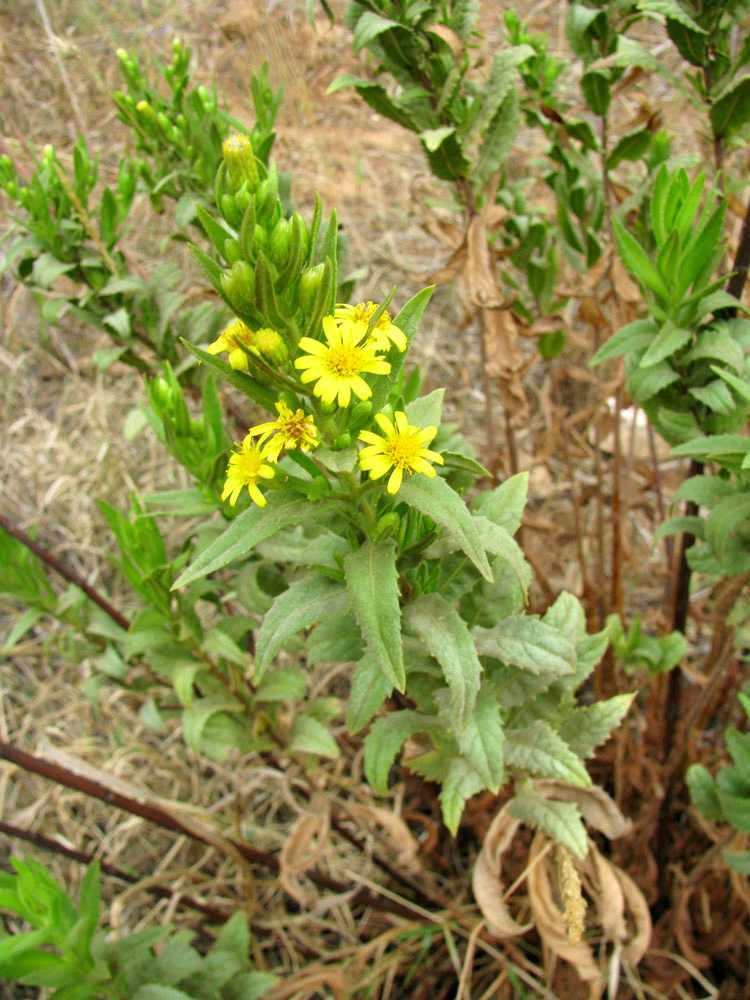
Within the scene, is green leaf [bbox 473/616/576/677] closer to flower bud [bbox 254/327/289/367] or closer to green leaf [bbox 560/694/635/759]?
green leaf [bbox 560/694/635/759]

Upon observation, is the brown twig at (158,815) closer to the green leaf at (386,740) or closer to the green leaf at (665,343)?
the green leaf at (386,740)

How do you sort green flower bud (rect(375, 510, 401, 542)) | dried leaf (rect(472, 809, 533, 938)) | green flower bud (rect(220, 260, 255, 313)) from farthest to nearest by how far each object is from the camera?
dried leaf (rect(472, 809, 533, 938)), green flower bud (rect(375, 510, 401, 542)), green flower bud (rect(220, 260, 255, 313))

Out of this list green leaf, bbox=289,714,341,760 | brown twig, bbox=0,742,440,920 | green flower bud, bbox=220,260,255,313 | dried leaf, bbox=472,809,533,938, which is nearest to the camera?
green flower bud, bbox=220,260,255,313

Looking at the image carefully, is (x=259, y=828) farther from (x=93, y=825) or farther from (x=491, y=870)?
(x=491, y=870)

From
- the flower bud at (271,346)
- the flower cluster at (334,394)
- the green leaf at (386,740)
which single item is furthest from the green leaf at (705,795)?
the flower bud at (271,346)

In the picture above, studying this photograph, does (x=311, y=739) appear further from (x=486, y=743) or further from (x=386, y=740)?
(x=486, y=743)

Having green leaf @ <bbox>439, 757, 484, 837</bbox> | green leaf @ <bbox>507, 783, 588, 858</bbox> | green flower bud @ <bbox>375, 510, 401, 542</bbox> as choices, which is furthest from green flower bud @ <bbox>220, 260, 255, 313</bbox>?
green leaf @ <bbox>507, 783, 588, 858</bbox>
